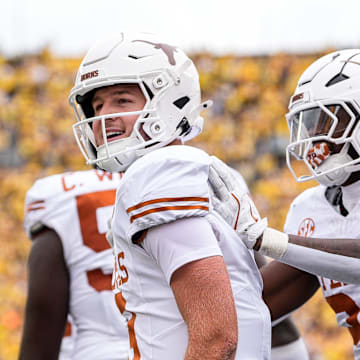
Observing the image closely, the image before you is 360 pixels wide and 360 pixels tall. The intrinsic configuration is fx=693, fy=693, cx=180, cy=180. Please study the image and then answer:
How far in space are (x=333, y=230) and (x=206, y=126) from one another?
607cm

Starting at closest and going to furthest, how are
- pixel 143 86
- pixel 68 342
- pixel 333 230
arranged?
1. pixel 143 86
2. pixel 333 230
3. pixel 68 342

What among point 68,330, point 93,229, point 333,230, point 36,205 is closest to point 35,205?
point 36,205

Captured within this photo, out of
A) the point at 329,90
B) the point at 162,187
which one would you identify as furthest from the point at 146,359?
the point at 329,90

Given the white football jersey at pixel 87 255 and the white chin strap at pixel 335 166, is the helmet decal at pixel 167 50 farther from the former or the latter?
the white football jersey at pixel 87 255

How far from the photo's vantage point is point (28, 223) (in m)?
2.66

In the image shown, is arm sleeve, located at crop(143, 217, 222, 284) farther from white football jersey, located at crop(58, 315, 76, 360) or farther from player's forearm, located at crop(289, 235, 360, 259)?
white football jersey, located at crop(58, 315, 76, 360)

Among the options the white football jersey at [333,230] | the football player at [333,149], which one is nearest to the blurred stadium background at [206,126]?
the white football jersey at [333,230]

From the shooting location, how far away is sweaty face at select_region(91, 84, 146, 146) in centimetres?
171

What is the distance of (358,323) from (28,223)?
129cm

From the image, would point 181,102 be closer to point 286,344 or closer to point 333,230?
point 333,230

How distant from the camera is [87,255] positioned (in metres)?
2.57

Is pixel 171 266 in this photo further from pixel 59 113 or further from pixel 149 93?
pixel 59 113

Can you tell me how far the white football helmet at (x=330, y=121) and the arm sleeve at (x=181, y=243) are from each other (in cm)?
67

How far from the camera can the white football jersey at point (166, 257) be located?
1.43 m
